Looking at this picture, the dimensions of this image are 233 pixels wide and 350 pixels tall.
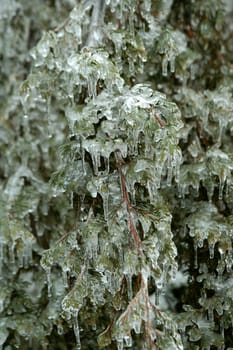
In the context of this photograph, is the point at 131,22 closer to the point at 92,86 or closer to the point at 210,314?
the point at 92,86

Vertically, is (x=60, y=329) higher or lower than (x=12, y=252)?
lower

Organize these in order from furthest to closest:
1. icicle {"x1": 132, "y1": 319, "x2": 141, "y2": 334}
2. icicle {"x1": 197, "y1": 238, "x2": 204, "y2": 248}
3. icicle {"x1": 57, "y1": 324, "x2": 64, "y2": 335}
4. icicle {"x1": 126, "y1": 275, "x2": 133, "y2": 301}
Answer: icicle {"x1": 57, "y1": 324, "x2": 64, "y2": 335}, icicle {"x1": 197, "y1": 238, "x2": 204, "y2": 248}, icicle {"x1": 126, "y1": 275, "x2": 133, "y2": 301}, icicle {"x1": 132, "y1": 319, "x2": 141, "y2": 334}

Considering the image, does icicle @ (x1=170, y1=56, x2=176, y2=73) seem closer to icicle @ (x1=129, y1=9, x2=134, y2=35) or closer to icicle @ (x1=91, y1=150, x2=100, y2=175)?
icicle @ (x1=129, y1=9, x2=134, y2=35)

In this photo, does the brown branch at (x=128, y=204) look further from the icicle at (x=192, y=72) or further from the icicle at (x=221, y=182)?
the icicle at (x=192, y=72)

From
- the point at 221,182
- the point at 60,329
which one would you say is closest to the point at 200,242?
the point at 221,182

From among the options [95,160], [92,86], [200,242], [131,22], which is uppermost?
[131,22]

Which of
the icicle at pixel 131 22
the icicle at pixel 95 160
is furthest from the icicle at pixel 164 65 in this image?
the icicle at pixel 95 160

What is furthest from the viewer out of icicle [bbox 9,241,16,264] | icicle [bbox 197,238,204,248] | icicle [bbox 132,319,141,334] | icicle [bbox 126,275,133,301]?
icicle [bbox 9,241,16,264]

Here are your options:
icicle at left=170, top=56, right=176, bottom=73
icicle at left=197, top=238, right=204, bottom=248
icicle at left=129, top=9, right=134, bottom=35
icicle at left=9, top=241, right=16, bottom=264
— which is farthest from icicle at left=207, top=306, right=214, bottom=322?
icicle at left=129, top=9, right=134, bottom=35

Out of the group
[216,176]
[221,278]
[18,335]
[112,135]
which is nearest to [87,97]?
[112,135]
